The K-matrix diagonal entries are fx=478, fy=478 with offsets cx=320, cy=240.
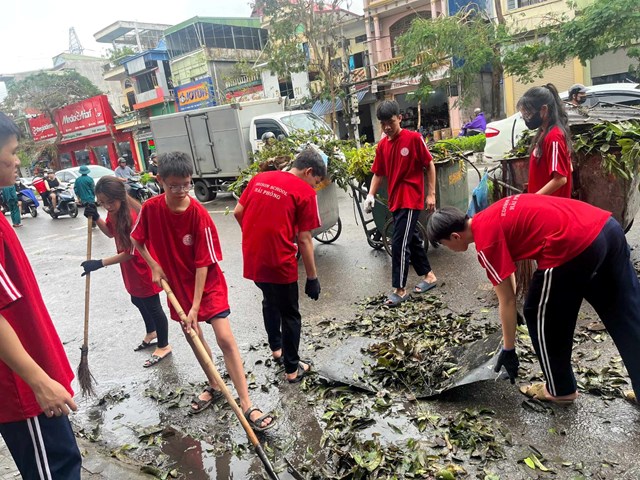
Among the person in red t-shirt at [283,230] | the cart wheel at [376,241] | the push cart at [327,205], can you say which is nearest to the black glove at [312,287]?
the person in red t-shirt at [283,230]

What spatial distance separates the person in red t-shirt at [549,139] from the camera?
3.62 meters

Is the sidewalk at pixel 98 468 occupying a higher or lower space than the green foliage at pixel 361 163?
lower

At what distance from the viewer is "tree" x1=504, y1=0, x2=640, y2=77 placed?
470 inches

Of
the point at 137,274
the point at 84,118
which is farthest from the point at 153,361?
the point at 84,118

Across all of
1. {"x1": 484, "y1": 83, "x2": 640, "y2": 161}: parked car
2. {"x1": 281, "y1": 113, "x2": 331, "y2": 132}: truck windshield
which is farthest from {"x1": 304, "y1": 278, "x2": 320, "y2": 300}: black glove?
{"x1": 281, "y1": 113, "x2": 331, "y2": 132}: truck windshield

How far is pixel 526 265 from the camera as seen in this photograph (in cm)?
407

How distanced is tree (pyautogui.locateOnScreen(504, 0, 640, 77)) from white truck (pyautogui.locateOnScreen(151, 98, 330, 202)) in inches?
287

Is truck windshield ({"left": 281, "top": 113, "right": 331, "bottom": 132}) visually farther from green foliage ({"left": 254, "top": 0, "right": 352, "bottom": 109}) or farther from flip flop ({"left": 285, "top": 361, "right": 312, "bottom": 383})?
flip flop ({"left": 285, "top": 361, "right": 312, "bottom": 383})

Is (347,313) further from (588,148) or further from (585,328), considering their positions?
(588,148)

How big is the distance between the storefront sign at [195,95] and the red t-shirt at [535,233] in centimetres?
3171

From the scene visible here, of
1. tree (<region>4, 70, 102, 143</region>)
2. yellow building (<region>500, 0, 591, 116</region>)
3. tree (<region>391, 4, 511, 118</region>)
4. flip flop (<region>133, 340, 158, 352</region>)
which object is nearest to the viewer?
flip flop (<region>133, 340, 158, 352</region>)

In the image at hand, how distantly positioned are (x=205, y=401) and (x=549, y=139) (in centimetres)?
325

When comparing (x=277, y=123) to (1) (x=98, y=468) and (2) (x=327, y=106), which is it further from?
(2) (x=327, y=106)

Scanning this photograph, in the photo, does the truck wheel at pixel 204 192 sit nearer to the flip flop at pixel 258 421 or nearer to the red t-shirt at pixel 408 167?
the red t-shirt at pixel 408 167
